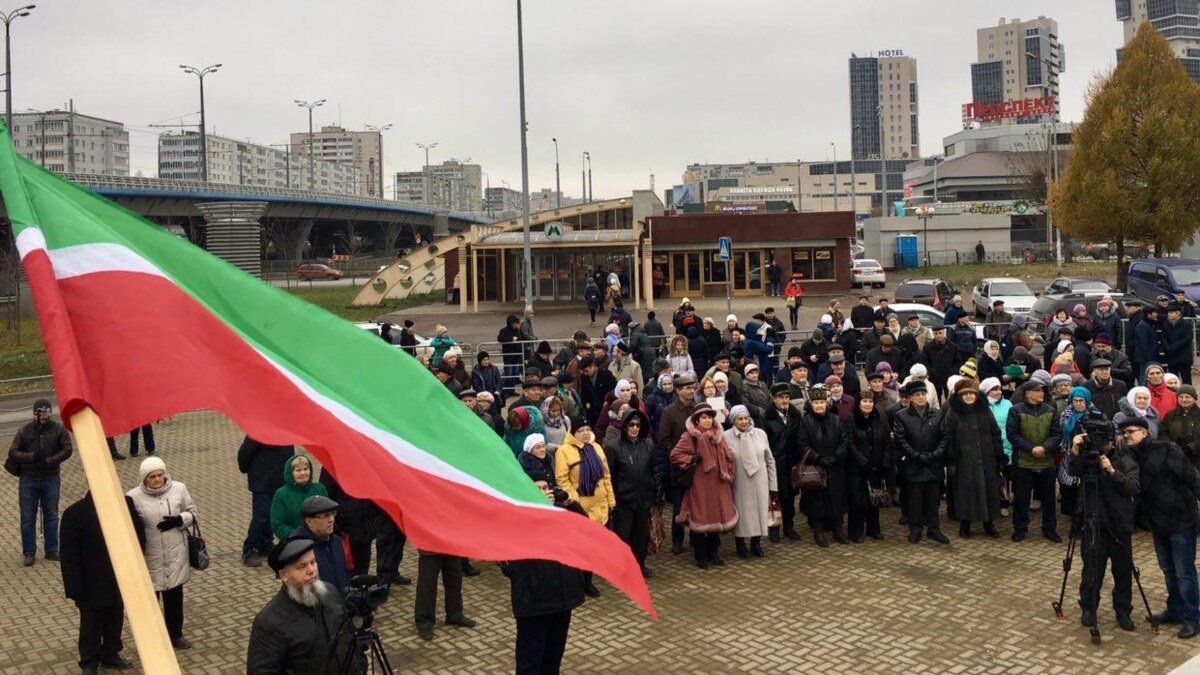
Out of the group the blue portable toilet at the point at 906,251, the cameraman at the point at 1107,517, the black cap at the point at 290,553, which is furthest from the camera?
the blue portable toilet at the point at 906,251

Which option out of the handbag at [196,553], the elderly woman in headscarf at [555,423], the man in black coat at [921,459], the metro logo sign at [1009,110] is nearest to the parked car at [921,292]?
the man in black coat at [921,459]

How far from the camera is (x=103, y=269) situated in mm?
4801

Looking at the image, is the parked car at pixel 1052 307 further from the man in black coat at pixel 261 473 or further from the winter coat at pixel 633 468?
the man in black coat at pixel 261 473

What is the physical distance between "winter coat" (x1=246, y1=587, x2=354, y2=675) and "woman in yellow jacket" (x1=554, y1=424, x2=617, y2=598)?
14.9 feet

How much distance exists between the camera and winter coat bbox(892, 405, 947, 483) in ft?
38.4

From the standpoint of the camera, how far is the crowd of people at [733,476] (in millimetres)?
8359

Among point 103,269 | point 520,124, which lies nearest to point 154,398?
point 103,269

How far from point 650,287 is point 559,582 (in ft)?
110

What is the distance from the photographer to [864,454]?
38.7 ft

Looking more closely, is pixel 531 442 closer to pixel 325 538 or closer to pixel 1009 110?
pixel 325 538

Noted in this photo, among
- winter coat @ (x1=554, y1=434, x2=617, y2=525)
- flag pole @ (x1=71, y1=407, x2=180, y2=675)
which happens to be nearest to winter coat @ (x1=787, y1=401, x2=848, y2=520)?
winter coat @ (x1=554, y1=434, x2=617, y2=525)

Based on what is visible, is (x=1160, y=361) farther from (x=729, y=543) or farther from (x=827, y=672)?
(x=827, y=672)

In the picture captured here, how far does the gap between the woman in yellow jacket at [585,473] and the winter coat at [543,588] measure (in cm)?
296

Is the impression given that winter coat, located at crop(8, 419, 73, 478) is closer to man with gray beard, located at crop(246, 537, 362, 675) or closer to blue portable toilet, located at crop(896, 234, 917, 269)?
man with gray beard, located at crop(246, 537, 362, 675)
